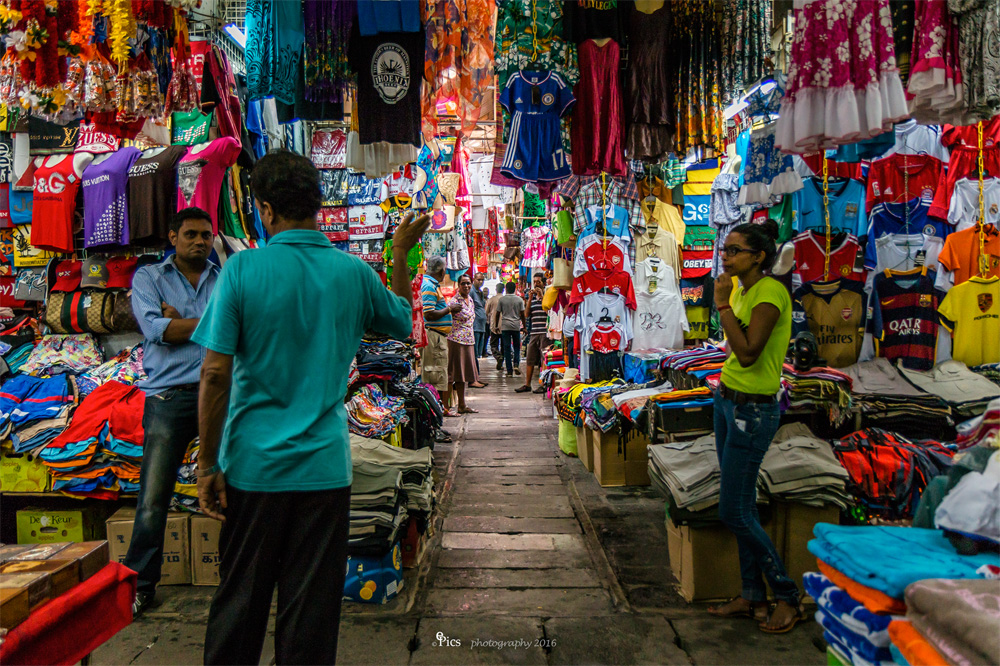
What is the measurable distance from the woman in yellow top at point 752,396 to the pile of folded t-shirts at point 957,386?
5.99 feet

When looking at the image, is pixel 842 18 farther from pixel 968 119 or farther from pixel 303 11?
pixel 303 11

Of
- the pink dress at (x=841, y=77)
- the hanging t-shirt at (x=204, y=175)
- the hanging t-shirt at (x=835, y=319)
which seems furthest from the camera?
the hanging t-shirt at (x=835, y=319)

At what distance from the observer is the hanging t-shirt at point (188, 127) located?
383 cm

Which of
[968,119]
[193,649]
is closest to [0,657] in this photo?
[193,649]

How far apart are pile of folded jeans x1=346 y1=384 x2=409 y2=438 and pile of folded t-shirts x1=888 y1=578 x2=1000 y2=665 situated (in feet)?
9.93

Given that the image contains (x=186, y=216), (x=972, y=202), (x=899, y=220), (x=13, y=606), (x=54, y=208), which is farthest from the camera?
(x=899, y=220)

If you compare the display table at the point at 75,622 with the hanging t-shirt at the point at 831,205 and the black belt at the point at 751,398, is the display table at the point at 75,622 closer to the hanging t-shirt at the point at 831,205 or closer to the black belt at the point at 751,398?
the black belt at the point at 751,398

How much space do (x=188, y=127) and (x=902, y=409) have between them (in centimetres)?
467

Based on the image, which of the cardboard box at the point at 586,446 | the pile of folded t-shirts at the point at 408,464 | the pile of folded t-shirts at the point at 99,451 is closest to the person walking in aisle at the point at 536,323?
the cardboard box at the point at 586,446

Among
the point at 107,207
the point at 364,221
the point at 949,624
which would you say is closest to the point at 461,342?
the point at 364,221

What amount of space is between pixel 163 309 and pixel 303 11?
1985 mm

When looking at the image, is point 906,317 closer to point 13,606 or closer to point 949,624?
point 949,624

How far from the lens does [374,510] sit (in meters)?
2.95

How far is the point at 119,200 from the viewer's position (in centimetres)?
348
